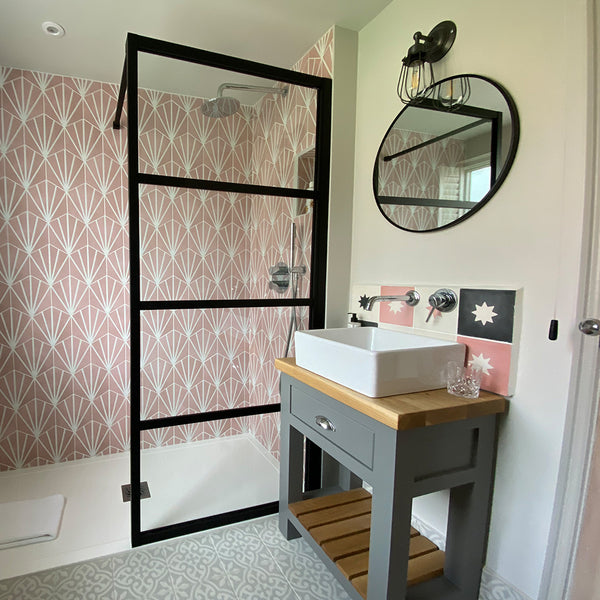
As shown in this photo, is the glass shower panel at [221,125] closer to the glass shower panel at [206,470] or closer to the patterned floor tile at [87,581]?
the glass shower panel at [206,470]

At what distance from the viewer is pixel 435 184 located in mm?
1562

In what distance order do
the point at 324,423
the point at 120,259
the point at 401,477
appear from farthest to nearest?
1. the point at 120,259
2. the point at 324,423
3. the point at 401,477

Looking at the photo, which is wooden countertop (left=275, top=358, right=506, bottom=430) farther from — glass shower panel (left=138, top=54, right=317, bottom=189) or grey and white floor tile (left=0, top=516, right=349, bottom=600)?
glass shower panel (left=138, top=54, right=317, bottom=189)

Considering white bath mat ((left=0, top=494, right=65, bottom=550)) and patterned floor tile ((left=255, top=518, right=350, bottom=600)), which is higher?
patterned floor tile ((left=255, top=518, right=350, bottom=600))

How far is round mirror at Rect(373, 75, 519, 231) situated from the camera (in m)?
1.32

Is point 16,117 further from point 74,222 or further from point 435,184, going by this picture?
point 435,184

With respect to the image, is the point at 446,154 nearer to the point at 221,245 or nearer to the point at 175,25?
the point at 221,245

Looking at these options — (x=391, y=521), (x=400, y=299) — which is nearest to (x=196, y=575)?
(x=391, y=521)

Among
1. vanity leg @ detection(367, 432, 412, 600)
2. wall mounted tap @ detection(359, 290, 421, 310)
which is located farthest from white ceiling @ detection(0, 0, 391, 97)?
vanity leg @ detection(367, 432, 412, 600)

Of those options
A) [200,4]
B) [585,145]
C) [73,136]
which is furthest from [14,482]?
[585,145]

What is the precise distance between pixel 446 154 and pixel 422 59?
40 cm

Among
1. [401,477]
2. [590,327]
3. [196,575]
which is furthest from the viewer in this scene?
[196,575]

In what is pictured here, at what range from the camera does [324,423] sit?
4.87 feet

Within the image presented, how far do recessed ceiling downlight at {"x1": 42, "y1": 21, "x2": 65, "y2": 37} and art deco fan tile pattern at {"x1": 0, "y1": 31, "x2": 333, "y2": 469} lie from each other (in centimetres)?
50
